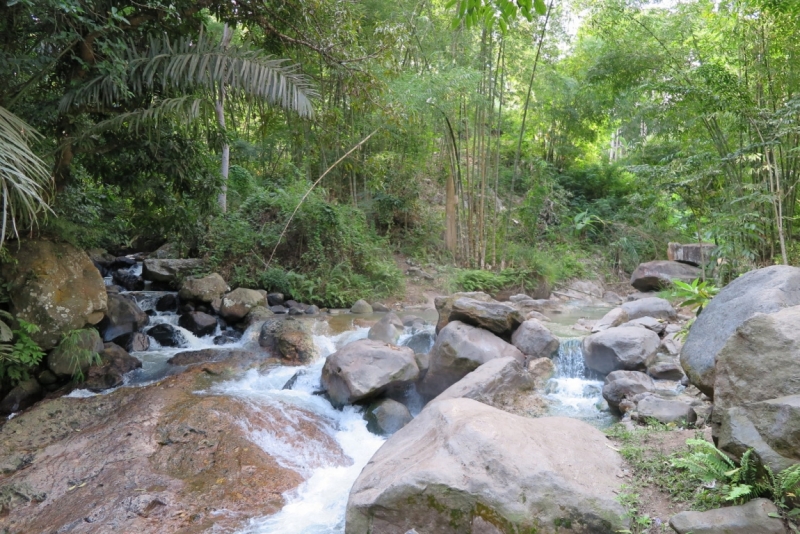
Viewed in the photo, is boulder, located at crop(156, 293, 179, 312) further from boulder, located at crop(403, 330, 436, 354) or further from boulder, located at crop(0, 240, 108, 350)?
boulder, located at crop(403, 330, 436, 354)

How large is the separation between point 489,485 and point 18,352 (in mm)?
4912

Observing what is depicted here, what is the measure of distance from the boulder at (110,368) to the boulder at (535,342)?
4865 mm

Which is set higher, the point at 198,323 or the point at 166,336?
the point at 198,323

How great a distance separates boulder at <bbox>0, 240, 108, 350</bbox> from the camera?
18.1 feet

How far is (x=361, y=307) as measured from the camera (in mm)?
10008

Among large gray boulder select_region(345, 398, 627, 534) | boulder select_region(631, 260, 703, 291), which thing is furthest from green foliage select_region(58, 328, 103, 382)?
boulder select_region(631, 260, 703, 291)

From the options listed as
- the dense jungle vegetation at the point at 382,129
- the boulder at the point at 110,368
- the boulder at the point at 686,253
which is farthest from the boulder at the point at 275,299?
the boulder at the point at 686,253

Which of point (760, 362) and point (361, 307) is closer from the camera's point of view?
point (760, 362)

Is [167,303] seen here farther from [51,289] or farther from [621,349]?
[621,349]

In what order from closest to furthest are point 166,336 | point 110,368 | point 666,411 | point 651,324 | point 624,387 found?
point 666,411
point 624,387
point 110,368
point 651,324
point 166,336

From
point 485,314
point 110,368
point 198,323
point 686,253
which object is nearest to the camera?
point 110,368

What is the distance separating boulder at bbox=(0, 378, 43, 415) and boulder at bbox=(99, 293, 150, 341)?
1563mm

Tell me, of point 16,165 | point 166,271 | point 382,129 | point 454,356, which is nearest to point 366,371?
point 454,356

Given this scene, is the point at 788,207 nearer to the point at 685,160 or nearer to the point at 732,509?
the point at 685,160
